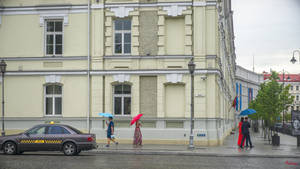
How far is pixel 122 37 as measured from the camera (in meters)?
27.9

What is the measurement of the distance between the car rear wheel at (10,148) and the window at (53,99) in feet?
26.6

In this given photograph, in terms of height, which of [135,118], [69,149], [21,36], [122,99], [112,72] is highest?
[21,36]

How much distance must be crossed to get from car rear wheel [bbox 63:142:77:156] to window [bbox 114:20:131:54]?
9289 millimetres

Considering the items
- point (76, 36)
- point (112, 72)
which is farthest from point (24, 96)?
point (112, 72)

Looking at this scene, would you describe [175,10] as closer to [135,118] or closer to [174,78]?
[174,78]

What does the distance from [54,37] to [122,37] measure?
4440 millimetres

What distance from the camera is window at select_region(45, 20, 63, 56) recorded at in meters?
28.4

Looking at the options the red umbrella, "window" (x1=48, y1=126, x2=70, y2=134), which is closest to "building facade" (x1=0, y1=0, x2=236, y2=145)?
the red umbrella

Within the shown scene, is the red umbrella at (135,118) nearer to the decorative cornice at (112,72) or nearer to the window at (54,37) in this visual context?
the decorative cornice at (112,72)

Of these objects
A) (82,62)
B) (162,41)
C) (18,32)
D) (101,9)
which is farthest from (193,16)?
(18,32)

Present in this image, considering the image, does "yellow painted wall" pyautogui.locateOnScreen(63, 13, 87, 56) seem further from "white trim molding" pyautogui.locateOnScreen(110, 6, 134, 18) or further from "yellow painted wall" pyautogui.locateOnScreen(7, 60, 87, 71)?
"white trim molding" pyautogui.locateOnScreen(110, 6, 134, 18)

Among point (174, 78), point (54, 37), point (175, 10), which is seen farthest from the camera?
point (54, 37)

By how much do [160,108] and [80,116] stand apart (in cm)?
510

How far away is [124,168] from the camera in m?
14.9
